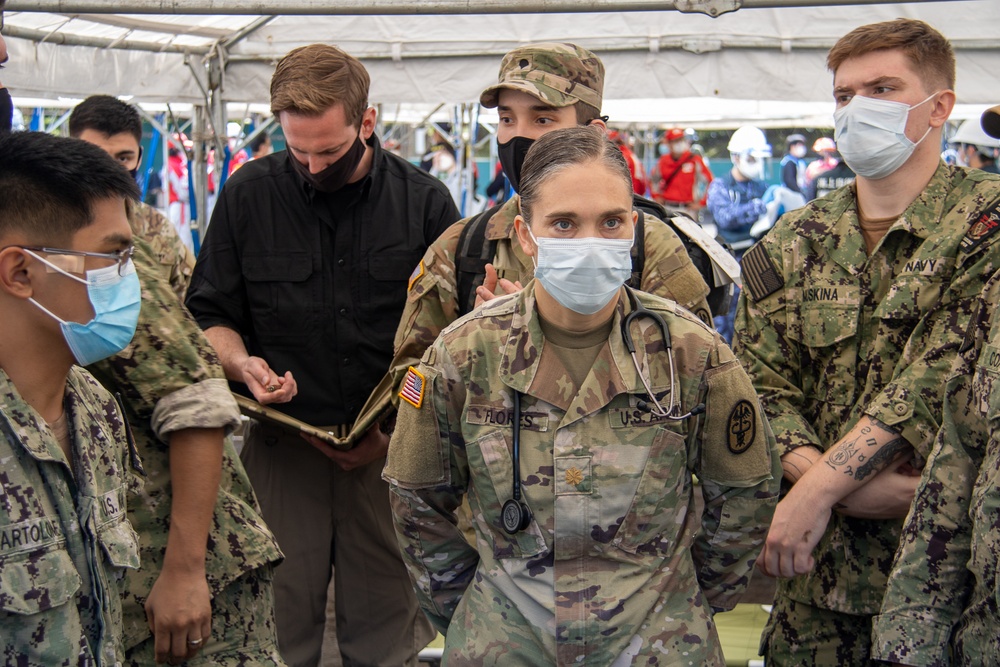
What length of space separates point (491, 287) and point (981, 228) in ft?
4.58

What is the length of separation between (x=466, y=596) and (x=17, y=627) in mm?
1000

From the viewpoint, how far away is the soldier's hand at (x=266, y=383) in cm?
363

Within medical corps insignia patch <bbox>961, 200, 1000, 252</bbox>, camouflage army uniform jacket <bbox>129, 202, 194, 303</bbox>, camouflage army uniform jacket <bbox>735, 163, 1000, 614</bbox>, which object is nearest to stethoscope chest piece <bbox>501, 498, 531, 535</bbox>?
camouflage army uniform jacket <bbox>735, 163, 1000, 614</bbox>

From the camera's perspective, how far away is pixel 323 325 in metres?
3.95

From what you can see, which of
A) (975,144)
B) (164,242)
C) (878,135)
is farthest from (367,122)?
(975,144)

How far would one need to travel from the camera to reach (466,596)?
8.66ft

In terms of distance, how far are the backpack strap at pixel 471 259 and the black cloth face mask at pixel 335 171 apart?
1.91 feet

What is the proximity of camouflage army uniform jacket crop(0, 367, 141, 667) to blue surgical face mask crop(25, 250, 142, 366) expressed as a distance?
13 cm

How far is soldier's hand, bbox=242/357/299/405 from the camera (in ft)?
11.9

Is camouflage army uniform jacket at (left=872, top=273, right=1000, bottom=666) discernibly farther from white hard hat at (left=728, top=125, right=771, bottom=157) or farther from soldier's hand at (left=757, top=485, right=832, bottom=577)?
white hard hat at (left=728, top=125, right=771, bottom=157)

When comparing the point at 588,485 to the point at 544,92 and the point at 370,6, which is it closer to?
the point at 544,92

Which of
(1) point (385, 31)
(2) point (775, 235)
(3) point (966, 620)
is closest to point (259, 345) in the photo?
(2) point (775, 235)

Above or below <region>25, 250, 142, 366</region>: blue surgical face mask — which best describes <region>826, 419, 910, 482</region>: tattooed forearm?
below

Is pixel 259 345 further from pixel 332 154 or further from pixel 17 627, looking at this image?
pixel 17 627
